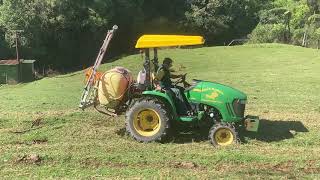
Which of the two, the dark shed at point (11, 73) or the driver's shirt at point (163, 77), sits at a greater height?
the driver's shirt at point (163, 77)

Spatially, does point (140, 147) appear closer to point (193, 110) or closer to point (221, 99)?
point (193, 110)

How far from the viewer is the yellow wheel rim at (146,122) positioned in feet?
35.8

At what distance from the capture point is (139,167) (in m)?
8.91

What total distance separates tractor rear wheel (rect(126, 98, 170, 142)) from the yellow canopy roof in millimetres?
1048

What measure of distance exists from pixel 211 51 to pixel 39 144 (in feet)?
92.5

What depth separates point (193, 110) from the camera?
35.8 feet

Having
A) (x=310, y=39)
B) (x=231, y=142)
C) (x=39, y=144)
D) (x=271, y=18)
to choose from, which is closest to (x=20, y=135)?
(x=39, y=144)

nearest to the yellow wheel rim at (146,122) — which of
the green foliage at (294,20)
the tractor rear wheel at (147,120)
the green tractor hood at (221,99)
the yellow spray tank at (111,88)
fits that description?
the tractor rear wheel at (147,120)

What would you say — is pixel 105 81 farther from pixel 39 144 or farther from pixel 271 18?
pixel 271 18

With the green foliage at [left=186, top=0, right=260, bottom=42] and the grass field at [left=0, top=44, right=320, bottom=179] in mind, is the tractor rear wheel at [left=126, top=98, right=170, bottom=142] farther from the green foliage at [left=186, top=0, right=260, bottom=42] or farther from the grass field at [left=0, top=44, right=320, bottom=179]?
the green foliage at [left=186, top=0, right=260, bottom=42]

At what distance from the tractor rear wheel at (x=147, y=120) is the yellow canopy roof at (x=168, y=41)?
1.05 metres

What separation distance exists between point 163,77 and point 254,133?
2.27 meters

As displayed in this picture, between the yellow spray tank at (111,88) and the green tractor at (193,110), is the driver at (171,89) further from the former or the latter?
the yellow spray tank at (111,88)

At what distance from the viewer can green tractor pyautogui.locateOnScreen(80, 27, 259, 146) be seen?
419 inches
